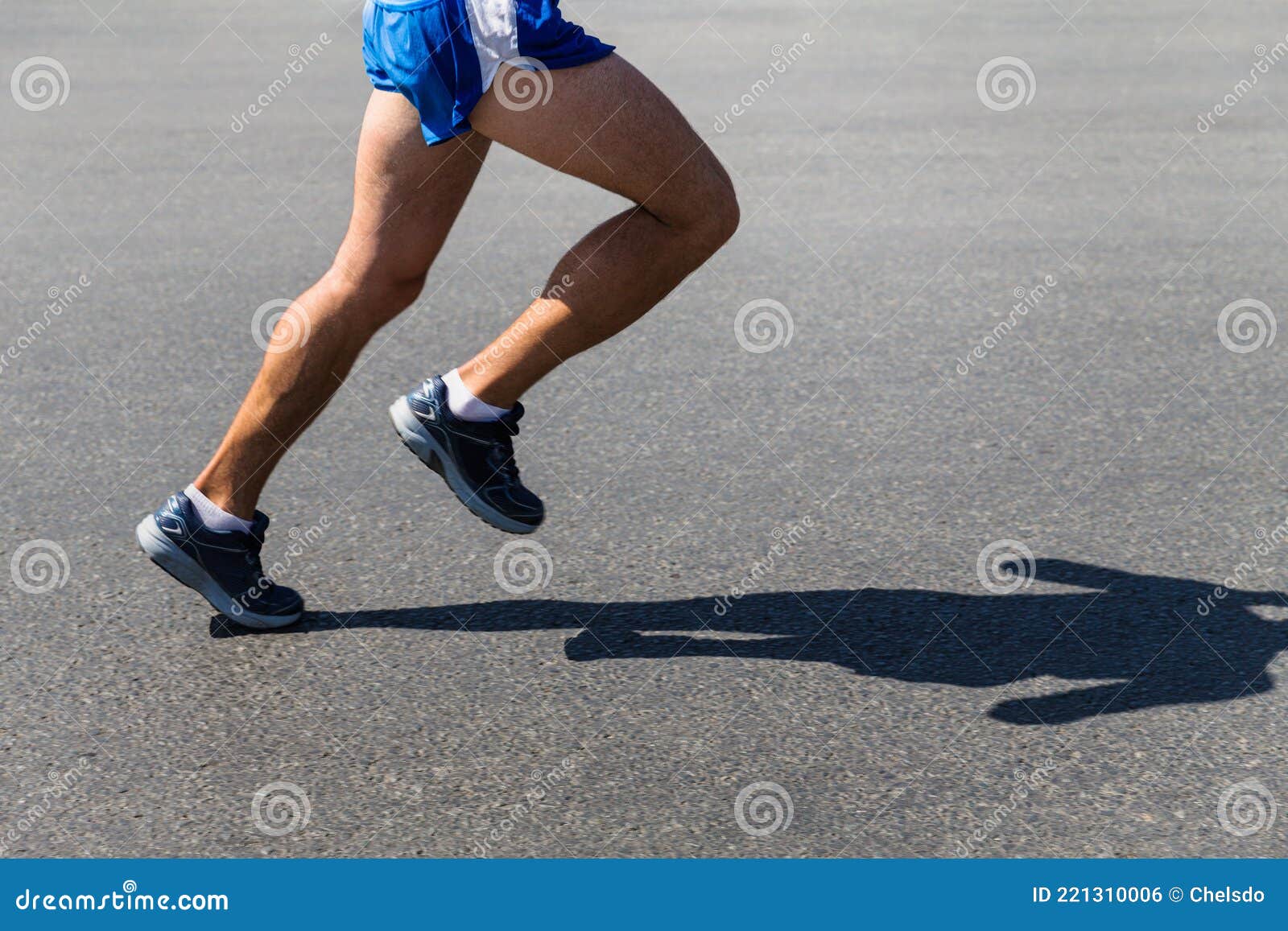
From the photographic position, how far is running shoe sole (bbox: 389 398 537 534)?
3.76m

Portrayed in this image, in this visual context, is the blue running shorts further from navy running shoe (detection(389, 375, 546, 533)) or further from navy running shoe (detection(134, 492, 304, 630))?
navy running shoe (detection(134, 492, 304, 630))

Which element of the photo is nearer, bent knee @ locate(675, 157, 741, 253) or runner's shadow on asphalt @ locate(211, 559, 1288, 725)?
runner's shadow on asphalt @ locate(211, 559, 1288, 725)

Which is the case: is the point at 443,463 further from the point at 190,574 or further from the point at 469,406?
the point at 190,574

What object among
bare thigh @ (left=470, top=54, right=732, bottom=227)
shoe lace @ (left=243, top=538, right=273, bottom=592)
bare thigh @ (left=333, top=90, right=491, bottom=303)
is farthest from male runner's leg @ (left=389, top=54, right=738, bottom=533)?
shoe lace @ (left=243, top=538, right=273, bottom=592)

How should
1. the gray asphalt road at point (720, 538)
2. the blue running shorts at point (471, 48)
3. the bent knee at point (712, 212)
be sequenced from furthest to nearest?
the bent knee at point (712, 212), the blue running shorts at point (471, 48), the gray asphalt road at point (720, 538)

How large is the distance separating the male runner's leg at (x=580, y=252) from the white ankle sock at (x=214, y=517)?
409 millimetres

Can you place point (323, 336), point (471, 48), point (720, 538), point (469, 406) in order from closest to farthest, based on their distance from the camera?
point (471, 48), point (323, 336), point (469, 406), point (720, 538)

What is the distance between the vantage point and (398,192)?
11.9ft

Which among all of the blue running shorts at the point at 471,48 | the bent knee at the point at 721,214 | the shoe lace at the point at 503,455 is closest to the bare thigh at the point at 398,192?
the blue running shorts at the point at 471,48

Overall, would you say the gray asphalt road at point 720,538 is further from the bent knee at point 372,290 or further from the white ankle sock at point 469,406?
the bent knee at point 372,290

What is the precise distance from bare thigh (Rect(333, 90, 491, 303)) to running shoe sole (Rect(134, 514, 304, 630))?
2.27ft

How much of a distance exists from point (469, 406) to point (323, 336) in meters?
0.36

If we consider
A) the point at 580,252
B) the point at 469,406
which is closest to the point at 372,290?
the point at 469,406

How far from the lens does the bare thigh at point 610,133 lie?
3.46m
